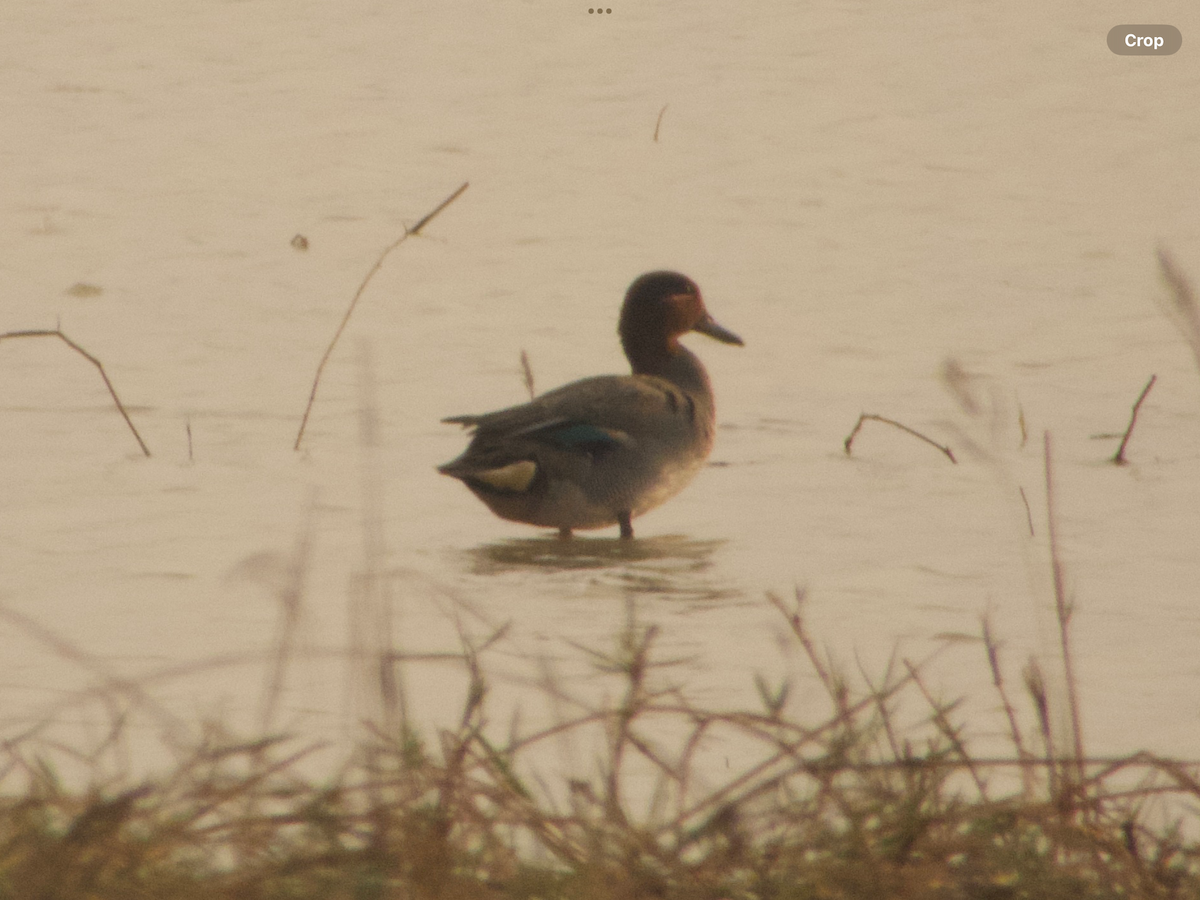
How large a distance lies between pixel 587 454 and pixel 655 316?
3.60 feet

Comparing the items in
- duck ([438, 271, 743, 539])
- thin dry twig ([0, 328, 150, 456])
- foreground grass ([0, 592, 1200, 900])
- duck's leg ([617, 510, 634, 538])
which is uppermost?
thin dry twig ([0, 328, 150, 456])

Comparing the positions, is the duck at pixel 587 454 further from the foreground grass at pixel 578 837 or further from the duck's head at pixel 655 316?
the foreground grass at pixel 578 837

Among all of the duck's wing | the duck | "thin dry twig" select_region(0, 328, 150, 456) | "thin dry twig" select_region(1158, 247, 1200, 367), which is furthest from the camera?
the duck's wing

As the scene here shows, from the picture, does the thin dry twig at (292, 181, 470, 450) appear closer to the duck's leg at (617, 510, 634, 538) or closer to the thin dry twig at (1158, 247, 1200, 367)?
the duck's leg at (617, 510, 634, 538)

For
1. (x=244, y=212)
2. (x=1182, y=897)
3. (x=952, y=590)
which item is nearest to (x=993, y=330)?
(x=952, y=590)

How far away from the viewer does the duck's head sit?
7.50m

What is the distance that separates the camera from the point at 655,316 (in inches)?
295

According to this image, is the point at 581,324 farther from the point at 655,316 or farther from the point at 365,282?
the point at 365,282

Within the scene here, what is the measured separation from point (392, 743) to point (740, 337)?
6.40 meters

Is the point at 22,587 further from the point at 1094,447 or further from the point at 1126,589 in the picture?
the point at 1094,447

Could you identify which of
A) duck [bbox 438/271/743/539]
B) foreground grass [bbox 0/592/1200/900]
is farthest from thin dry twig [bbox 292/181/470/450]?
foreground grass [bbox 0/592/1200/900]

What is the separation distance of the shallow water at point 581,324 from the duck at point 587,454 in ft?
0.52

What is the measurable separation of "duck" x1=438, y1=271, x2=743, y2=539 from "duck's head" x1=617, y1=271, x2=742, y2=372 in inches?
23.8

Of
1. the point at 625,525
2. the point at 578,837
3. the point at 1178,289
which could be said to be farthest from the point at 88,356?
the point at 1178,289
